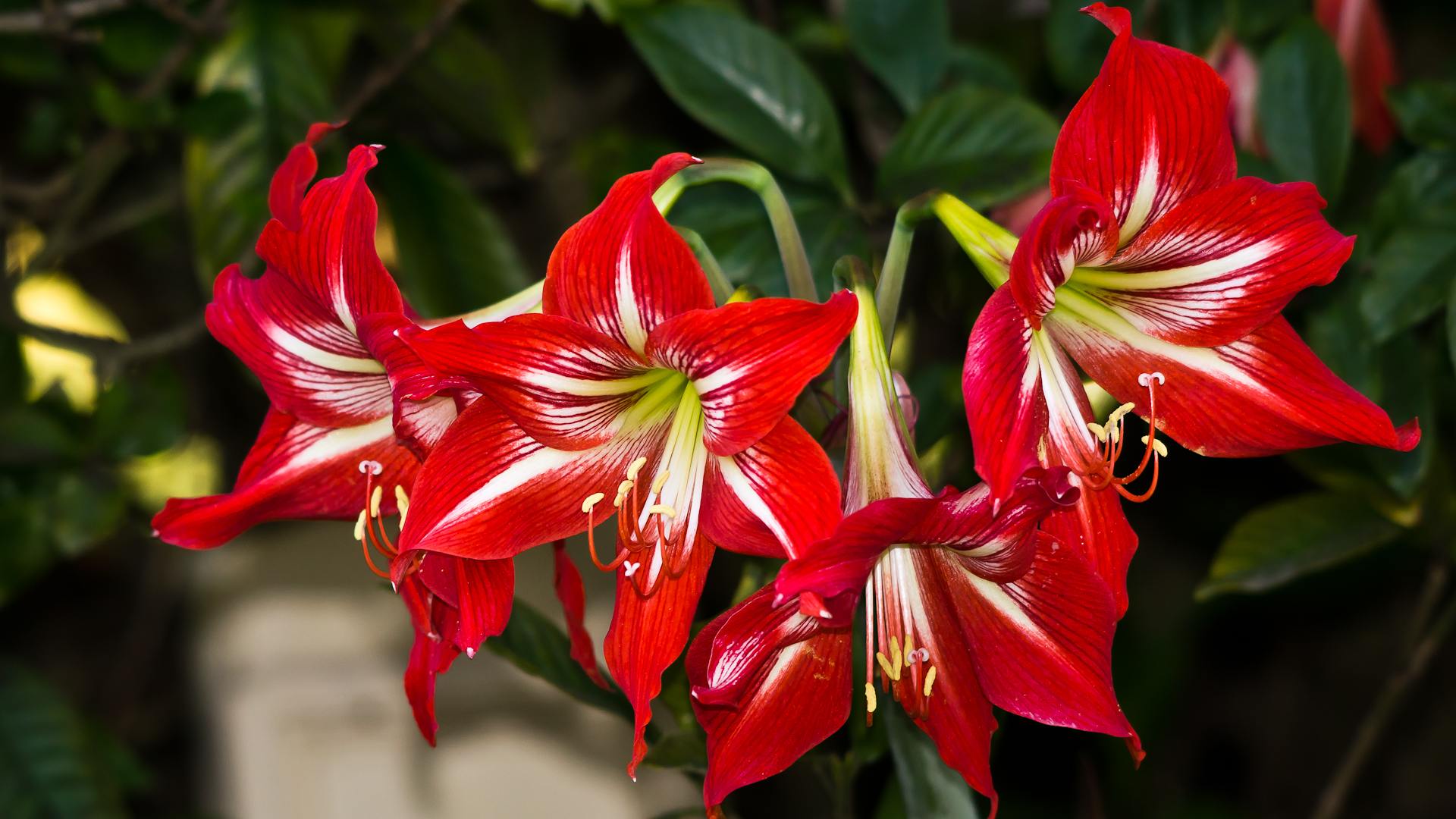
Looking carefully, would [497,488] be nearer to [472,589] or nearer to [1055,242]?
[472,589]

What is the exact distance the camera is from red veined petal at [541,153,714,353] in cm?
52

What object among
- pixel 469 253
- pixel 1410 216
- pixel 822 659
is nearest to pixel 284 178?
pixel 822 659

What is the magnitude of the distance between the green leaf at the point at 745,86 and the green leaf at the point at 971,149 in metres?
0.05

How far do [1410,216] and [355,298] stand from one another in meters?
0.86

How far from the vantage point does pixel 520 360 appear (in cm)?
54

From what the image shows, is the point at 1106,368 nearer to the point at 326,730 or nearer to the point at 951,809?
the point at 951,809

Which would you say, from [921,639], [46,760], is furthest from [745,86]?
[46,760]

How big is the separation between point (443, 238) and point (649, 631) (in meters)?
0.73

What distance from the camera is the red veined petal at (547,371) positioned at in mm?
517

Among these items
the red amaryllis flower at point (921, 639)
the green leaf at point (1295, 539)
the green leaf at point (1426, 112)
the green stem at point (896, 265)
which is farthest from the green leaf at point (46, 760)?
the green leaf at point (1426, 112)

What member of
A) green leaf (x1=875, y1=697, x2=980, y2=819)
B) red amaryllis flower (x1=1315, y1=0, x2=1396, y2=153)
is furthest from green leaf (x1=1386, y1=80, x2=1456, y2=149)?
green leaf (x1=875, y1=697, x2=980, y2=819)

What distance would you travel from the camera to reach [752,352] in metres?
0.52

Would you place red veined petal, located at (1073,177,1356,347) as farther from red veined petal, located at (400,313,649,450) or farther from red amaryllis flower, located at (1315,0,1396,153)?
red amaryllis flower, located at (1315,0,1396,153)

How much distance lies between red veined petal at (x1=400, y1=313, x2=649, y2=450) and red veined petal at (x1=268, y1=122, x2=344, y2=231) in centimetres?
15
